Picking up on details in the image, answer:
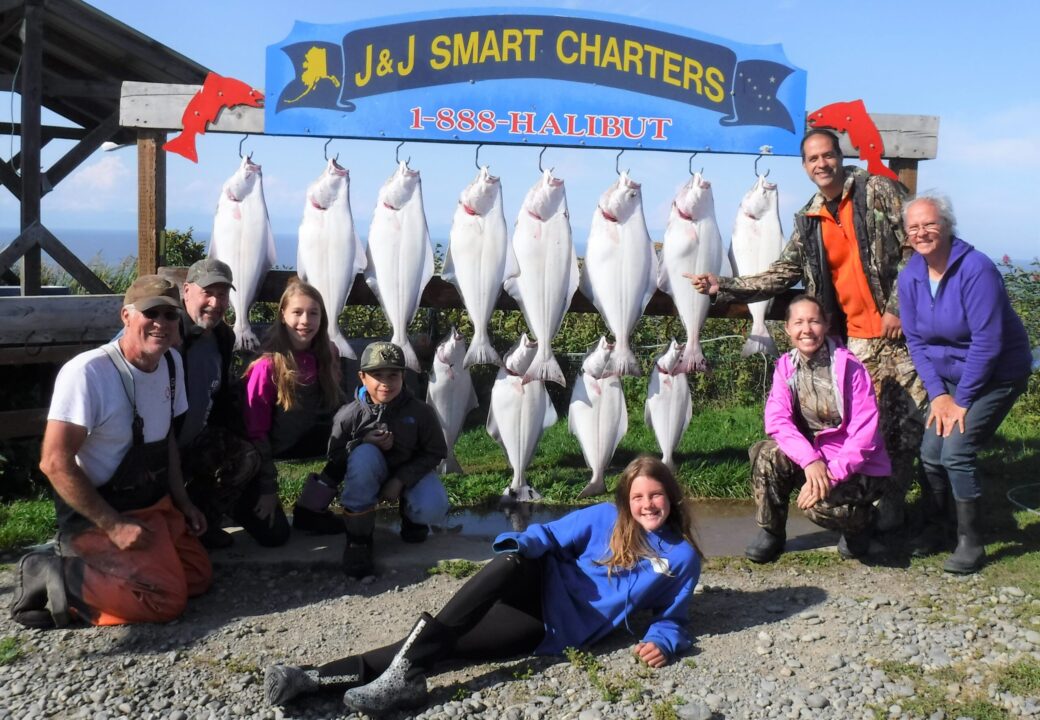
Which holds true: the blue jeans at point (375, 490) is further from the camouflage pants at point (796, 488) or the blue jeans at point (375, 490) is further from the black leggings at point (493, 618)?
the camouflage pants at point (796, 488)

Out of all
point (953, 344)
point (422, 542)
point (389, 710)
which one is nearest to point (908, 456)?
point (953, 344)

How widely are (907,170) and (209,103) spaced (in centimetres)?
340

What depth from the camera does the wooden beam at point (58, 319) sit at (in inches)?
185

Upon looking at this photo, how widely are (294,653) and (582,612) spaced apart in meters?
0.91

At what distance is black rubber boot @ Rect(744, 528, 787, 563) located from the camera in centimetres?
378

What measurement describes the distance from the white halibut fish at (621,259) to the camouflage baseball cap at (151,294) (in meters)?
2.02

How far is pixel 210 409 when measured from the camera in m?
A: 3.68

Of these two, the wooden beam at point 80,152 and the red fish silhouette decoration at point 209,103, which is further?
the wooden beam at point 80,152

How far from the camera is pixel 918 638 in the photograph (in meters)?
3.05

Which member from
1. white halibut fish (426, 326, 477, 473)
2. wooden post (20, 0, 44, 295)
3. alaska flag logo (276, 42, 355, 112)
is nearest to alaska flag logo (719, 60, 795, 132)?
white halibut fish (426, 326, 477, 473)

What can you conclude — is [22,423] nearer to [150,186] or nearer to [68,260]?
[68,260]

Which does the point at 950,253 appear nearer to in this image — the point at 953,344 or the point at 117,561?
the point at 953,344

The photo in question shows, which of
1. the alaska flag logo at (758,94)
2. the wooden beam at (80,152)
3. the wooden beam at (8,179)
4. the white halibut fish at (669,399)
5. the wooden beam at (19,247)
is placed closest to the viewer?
the alaska flag logo at (758,94)

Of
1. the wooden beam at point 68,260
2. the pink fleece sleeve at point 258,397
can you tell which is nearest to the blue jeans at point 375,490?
the pink fleece sleeve at point 258,397
